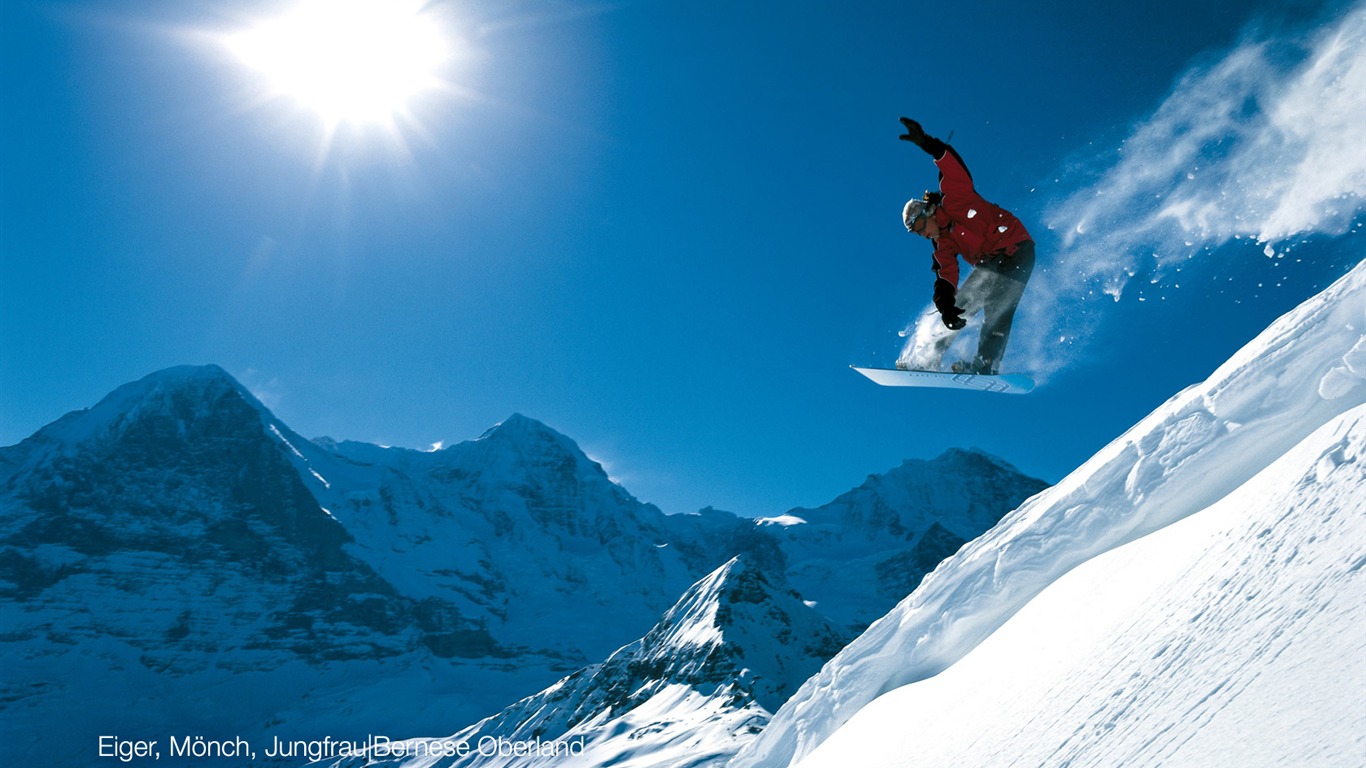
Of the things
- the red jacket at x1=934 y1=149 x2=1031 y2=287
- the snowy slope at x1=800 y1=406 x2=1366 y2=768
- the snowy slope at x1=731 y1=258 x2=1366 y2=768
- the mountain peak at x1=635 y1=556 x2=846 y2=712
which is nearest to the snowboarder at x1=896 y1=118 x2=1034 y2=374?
the red jacket at x1=934 y1=149 x2=1031 y2=287

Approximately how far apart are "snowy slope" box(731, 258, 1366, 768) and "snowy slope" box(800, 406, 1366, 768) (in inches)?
16.5

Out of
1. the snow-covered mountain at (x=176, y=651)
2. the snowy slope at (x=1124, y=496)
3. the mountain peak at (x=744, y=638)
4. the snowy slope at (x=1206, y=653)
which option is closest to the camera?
the snowy slope at (x=1206, y=653)

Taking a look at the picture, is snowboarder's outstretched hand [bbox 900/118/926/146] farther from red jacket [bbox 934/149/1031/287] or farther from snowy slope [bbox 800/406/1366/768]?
snowy slope [bbox 800/406/1366/768]

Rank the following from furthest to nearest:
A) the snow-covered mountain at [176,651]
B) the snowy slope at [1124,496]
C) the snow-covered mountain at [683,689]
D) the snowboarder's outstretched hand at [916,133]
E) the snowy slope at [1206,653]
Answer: the snow-covered mountain at [176,651] → the snow-covered mountain at [683,689] → the snowboarder's outstretched hand at [916,133] → the snowy slope at [1124,496] → the snowy slope at [1206,653]

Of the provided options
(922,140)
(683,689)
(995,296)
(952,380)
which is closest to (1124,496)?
(922,140)

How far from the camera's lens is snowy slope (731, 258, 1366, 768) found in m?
3.66

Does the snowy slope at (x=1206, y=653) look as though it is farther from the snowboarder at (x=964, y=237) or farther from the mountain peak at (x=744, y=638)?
the mountain peak at (x=744, y=638)

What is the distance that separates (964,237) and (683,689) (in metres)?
66.6

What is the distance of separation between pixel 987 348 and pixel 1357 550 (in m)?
9.54

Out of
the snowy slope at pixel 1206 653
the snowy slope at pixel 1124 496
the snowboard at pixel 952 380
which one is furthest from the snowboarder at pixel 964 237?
the snowy slope at pixel 1206 653

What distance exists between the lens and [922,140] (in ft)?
29.8

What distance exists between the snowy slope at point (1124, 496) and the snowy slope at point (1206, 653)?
A: 0.42 m

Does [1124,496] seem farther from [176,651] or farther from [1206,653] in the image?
[176,651]

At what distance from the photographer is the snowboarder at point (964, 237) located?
9273 millimetres
